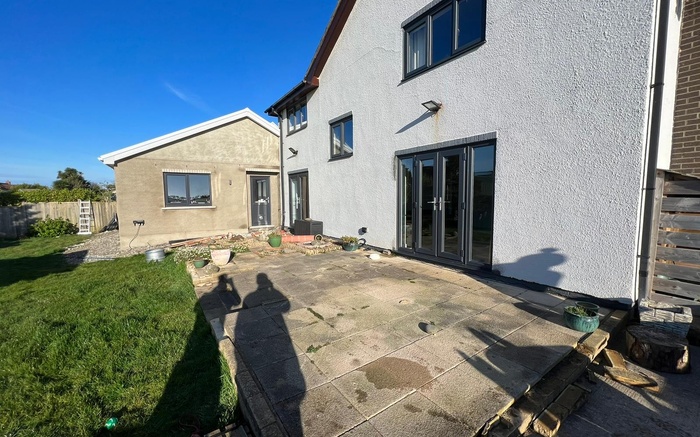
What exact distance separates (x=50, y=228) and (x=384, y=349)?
1779 centimetres

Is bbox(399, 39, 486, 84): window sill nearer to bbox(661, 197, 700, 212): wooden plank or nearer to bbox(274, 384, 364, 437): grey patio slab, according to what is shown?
bbox(661, 197, 700, 212): wooden plank

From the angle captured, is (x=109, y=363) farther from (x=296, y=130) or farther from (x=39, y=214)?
(x=39, y=214)

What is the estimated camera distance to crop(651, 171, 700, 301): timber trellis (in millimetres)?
3336

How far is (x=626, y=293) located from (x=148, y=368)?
17.7ft

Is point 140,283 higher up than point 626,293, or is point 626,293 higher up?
point 626,293

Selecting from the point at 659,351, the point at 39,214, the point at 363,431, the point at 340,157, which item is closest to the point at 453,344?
the point at 363,431

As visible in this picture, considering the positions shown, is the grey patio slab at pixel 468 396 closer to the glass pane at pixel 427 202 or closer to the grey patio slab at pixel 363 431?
the grey patio slab at pixel 363 431

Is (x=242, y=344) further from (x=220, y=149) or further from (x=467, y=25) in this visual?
(x=220, y=149)

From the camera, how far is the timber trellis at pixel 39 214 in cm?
1318

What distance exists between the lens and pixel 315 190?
398 inches

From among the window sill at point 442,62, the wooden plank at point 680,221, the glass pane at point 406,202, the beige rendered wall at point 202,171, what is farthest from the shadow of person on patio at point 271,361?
the beige rendered wall at point 202,171


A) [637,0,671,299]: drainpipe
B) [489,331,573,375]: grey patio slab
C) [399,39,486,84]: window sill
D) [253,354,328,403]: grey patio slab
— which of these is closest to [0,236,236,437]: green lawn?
[253,354,328,403]: grey patio slab

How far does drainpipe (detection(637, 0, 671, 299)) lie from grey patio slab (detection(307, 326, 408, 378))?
3045 millimetres

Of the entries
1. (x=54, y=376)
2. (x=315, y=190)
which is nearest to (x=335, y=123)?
(x=315, y=190)
